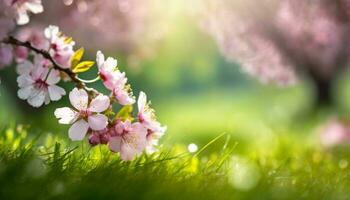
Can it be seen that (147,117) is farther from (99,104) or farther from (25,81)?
(25,81)

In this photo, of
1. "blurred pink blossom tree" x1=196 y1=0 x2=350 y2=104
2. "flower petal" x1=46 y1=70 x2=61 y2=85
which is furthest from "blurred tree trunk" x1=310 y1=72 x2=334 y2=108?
"flower petal" x1=46 y1=70 x2=61 y2=85

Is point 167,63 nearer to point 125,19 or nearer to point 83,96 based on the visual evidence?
point 125,19

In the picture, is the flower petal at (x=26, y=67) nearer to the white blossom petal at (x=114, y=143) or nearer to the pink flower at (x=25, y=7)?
the pink flower at (x=25, y=7)

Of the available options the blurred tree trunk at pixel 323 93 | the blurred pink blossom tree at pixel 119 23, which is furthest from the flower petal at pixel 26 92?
the blurred tree trunk at pixel 323 93

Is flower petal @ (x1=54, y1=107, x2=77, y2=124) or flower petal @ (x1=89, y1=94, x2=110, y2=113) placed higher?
flower petal @ (x1=89, y1=94, x2=110, y2=113)

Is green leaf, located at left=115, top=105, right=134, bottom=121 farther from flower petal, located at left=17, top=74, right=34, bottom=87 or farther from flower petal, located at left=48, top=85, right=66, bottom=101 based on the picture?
flower petal, located at left=17, top=74, right=34, bottom=87

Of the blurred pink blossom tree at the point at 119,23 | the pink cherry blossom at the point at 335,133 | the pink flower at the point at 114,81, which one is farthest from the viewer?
the pink cherry blossom at the point at 335,133
